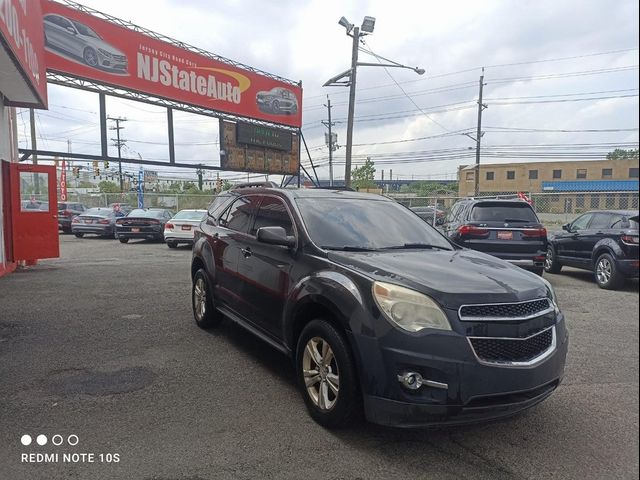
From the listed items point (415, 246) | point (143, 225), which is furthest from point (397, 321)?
point (143, 225)

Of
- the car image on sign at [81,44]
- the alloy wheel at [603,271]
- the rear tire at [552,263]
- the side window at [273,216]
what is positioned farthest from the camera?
the car image on sign at [81,44]

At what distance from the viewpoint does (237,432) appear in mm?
3266

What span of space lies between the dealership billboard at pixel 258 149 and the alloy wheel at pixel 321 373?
60.3 ft

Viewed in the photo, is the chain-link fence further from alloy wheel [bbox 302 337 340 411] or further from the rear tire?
alloy wheel [bbox 302 337 340 411]

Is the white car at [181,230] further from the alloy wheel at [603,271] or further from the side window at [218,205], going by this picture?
the alloy wheel at [603,271]

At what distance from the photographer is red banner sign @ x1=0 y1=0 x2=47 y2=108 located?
230 inches

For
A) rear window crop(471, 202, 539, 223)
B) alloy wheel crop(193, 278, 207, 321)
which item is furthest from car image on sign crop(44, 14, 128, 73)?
rear window crop(471, 202, 539, 223)

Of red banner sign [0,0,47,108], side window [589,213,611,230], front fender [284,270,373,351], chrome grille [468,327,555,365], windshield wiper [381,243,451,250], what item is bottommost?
chrome grille [468,327,555,365]

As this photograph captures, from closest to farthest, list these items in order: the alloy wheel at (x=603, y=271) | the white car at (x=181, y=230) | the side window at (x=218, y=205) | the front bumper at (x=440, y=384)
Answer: the front bumper at (x=440, y=384) < the side window at (x=218, y=205) < the alloy wheel at (x=603, y=271) < the white car at (x=181, y=230)

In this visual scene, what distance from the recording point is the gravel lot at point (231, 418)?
2.80 m

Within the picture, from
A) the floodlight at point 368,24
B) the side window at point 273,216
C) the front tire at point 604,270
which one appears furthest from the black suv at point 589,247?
the floodlight at point 368,24

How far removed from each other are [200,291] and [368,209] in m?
2.66

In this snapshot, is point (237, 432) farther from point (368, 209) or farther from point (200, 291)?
point (200, 291)

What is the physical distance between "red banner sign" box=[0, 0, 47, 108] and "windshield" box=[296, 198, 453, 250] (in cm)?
449
